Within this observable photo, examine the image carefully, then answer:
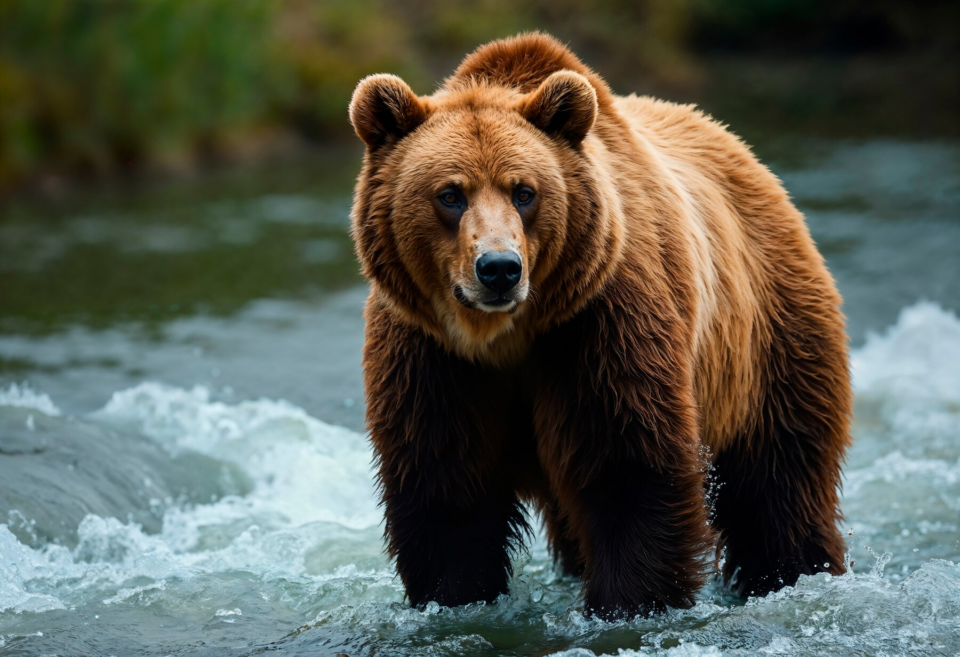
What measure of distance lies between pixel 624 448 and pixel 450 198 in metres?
1.21

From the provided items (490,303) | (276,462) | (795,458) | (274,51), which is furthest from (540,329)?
(274,51)

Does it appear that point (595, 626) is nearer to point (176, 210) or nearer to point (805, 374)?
point (805, 374)

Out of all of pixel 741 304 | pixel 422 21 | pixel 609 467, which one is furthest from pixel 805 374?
pixel 422 21

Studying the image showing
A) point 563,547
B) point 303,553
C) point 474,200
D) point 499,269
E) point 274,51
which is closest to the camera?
point 499,269

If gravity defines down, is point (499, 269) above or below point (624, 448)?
above

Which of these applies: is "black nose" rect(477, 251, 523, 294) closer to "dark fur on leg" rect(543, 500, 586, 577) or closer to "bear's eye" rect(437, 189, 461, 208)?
"bear's eye" rect(437, 189, 461, 208)

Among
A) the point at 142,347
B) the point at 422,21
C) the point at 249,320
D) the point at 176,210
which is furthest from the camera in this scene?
the point at 422,21

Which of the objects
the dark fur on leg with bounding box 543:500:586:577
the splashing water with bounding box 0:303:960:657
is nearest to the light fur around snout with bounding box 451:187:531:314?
the splashing water with bounding box 0:303:960:657

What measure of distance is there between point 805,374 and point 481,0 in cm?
2480

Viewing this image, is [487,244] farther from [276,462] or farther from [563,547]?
[276,462]

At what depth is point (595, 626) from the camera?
4930mm

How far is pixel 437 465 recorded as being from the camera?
16.0 feet

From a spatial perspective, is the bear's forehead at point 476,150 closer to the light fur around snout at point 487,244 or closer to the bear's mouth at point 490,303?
the light fur around snout at point 487,244

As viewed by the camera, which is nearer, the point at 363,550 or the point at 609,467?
the point at 609,467
